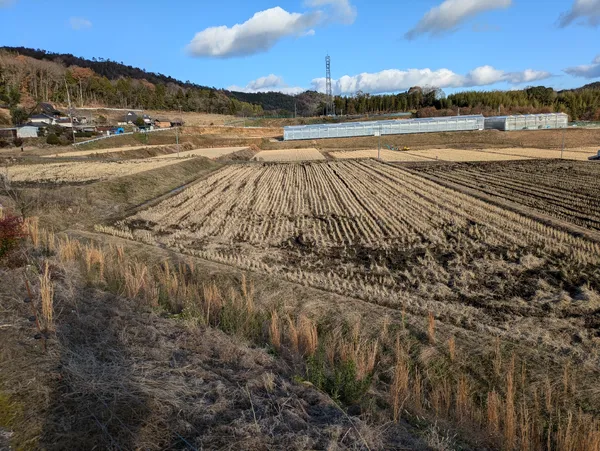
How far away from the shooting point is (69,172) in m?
25.4

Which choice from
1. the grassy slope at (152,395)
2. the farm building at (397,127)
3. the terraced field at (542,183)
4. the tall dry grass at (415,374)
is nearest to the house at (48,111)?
the farm building at (397,127)

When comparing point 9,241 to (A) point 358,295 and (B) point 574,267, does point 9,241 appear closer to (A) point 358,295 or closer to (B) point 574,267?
(A) point 358,295

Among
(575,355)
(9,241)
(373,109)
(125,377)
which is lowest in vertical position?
(575,355)

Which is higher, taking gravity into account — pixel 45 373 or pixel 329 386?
pixel 45 373

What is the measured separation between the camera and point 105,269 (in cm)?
887

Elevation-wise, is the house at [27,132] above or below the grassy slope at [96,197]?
above

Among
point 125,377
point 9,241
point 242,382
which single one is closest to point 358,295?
point 242,382

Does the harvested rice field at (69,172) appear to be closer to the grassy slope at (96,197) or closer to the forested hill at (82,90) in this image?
the grassy slope at (96,197)

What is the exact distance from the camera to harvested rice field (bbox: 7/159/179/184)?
2258 centimetres

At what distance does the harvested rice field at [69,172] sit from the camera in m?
22.6

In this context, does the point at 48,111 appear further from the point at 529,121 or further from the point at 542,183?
the point at 529,121

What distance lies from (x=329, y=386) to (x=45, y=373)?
9.80 ft

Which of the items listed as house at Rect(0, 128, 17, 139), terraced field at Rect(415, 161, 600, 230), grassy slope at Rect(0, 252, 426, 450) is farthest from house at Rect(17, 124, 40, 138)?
grassy slope at Rect(0, 252, 426, 450)

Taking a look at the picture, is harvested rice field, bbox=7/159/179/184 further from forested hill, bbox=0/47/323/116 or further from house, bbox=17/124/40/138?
forested hill, bbox=0/47/323/116
